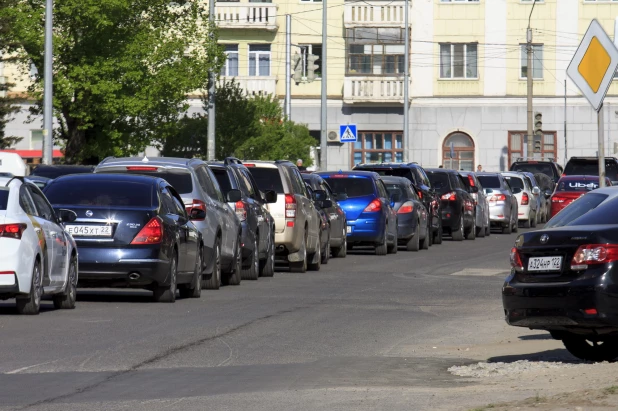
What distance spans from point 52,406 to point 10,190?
21.9 ft

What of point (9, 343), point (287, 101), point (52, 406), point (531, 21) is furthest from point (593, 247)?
point (531, 21)

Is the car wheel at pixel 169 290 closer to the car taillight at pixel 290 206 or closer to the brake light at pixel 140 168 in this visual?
the brake light at pixel 140 168

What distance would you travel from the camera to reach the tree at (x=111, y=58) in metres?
41.3

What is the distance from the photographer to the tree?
41312mm

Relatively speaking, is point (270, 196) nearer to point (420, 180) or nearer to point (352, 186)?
point (352, 186)

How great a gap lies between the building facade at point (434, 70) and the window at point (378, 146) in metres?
0.31

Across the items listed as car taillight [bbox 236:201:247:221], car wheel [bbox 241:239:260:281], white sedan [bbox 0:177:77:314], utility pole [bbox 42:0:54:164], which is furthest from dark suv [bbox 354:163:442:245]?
white sedan [bbox 0:177:77:314]

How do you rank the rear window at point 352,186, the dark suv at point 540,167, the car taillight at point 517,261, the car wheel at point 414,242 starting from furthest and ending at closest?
the dark suv at point 540,167 → the car wheel at point 414,242 → the rear window at point 352,186 → the car taillight at point 517,261

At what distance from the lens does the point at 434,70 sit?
231 ft

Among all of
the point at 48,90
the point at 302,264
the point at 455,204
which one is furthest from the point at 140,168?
the point at 455,204

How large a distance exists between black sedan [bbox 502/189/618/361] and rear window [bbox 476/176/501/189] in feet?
105

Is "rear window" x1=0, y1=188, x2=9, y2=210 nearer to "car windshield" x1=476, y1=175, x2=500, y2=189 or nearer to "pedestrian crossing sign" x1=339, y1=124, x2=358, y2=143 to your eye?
"car windshield" x1=476, y1=175, x2=500, y2=189

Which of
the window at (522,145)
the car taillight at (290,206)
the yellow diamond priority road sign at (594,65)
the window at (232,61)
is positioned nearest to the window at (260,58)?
the window at (232,61)

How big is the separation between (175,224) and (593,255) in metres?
7.71
